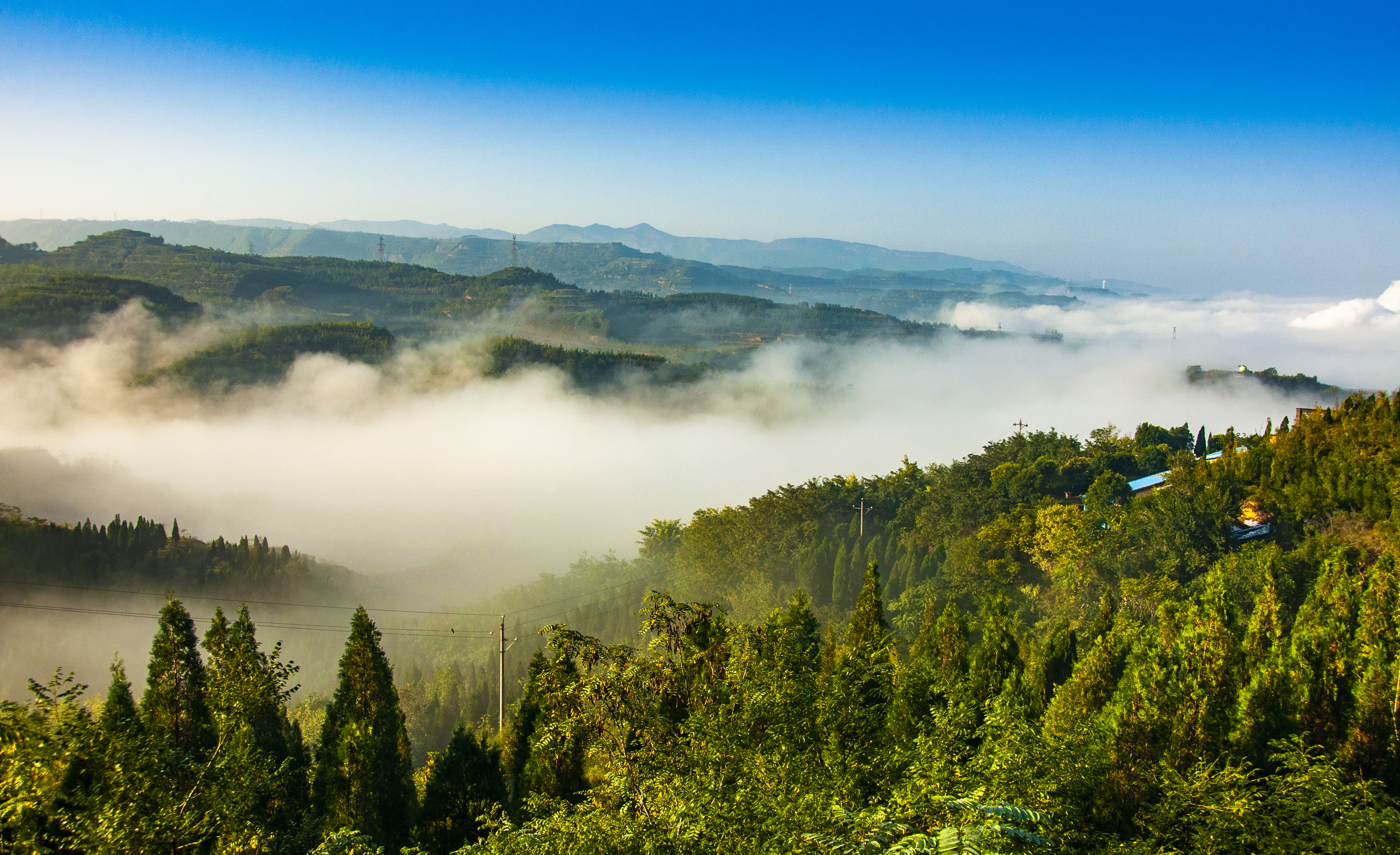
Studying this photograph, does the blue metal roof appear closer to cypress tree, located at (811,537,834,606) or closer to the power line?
cypress tree, located at (811,537,834,606)

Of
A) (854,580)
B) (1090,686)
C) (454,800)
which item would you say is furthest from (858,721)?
(854,580)

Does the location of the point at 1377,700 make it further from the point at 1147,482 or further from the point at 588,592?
the point at 588,592

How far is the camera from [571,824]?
35.8ft

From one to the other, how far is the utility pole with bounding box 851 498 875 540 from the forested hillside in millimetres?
10205

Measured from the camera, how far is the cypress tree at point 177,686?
23125mm

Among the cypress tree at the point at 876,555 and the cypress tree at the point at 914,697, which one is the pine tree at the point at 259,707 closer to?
the cypress tree at the point at 914,697

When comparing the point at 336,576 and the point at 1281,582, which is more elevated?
the point at 1281,582

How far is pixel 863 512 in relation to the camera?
63594mm

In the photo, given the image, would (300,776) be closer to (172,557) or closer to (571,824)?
(571,824)

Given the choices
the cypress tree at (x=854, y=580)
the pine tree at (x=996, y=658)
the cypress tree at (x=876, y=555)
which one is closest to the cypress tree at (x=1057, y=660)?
the pine tree at (x=996, y=658)

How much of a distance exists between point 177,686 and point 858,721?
67.0ft

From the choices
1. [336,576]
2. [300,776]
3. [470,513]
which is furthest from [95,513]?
[300,776]

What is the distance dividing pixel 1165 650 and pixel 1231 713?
222 cm

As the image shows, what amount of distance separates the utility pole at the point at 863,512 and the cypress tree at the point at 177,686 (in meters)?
46.8
